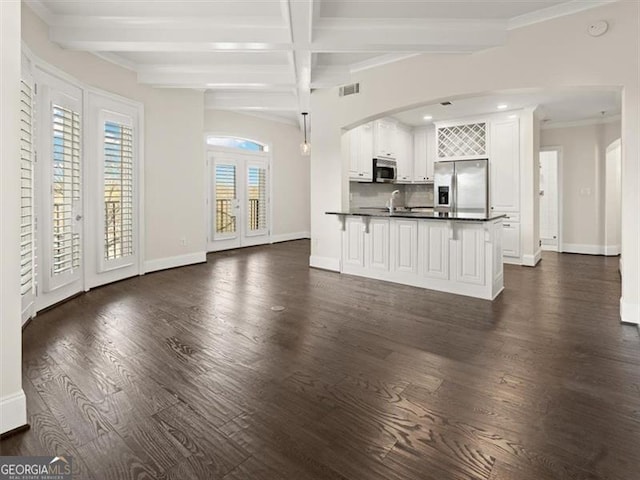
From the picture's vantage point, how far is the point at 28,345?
289 centimetres

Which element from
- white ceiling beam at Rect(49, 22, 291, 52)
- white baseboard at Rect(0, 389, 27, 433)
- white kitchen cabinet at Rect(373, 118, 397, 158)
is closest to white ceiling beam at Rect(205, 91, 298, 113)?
white kitchen cabinet at Rect(373, 118, 397, 158)

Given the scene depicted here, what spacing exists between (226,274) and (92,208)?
6.53 ft

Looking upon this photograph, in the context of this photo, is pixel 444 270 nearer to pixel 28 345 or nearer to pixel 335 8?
pixel 335 8

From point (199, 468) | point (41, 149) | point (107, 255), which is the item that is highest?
point (41, 149)

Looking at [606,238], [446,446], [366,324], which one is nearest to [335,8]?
[366,324]

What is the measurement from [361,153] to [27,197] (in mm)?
4915

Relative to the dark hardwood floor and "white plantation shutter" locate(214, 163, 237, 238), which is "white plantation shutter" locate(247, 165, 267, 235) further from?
the dark hardwood floor

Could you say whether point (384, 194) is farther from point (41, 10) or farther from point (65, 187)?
point (41, 10)

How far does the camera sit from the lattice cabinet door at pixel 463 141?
677cm

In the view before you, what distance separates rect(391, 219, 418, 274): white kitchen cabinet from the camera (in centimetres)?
477

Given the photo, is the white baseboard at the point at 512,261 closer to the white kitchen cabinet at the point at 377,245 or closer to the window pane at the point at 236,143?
the white kitchen cabinet at the point at 377,245

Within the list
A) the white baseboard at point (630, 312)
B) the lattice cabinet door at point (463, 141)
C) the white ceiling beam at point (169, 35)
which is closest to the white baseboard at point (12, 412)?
the white ceiling beam at point (169, 35)

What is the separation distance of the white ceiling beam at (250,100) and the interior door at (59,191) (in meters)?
2.82

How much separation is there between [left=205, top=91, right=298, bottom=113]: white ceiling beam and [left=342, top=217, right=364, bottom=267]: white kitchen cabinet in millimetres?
2877
